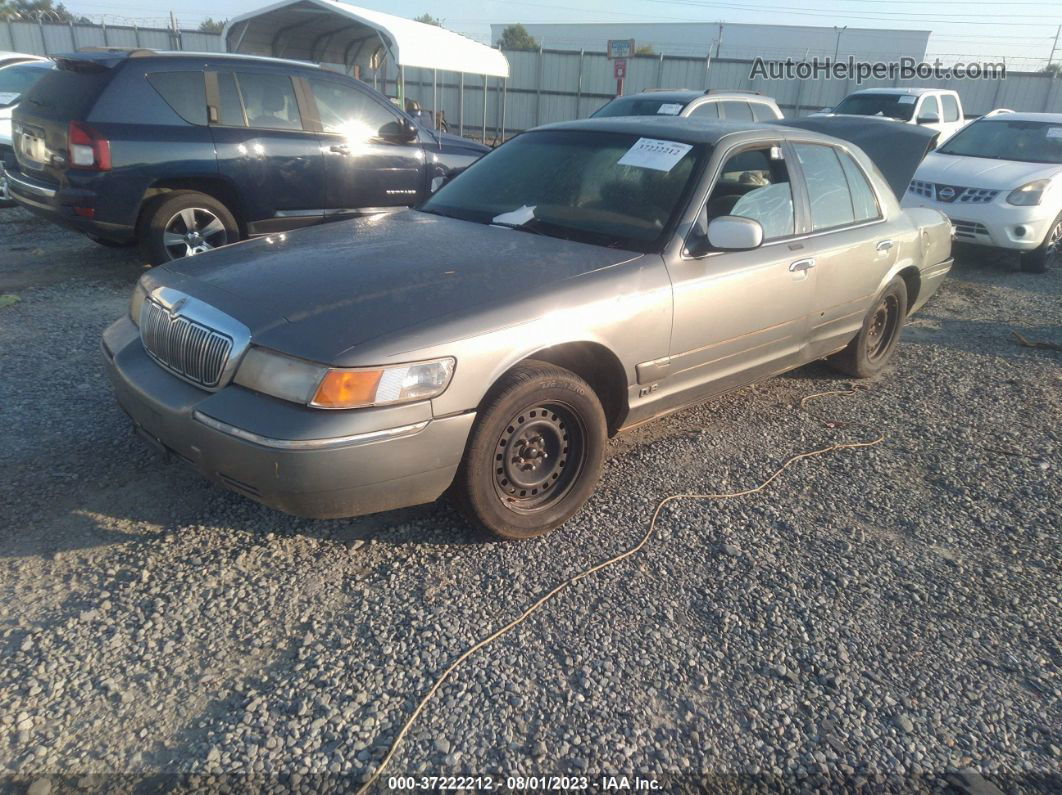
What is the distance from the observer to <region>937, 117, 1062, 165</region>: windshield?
944 centimetres

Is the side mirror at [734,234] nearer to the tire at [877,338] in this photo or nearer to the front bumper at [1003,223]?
the tire at [877,338]

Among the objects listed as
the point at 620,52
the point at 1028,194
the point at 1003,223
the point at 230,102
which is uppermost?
the point at 620,52

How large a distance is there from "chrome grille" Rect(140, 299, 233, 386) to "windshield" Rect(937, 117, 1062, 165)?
10.1m

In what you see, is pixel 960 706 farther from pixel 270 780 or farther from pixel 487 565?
pixel 270 780

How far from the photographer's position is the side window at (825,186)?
4301mm

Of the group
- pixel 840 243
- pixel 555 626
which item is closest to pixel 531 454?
pixel 555 626

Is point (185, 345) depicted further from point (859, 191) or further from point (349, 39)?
point (349, 39)

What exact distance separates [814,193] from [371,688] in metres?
3.49

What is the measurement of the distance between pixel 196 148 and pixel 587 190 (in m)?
4.02

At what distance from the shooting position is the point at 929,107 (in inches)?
573

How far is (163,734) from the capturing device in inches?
85.7

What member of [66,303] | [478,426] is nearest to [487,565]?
[478,426]

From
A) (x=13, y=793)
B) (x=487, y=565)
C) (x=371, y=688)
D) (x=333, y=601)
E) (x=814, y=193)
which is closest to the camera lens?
(x=13, y=793)

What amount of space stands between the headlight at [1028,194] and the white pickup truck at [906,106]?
5.80m
